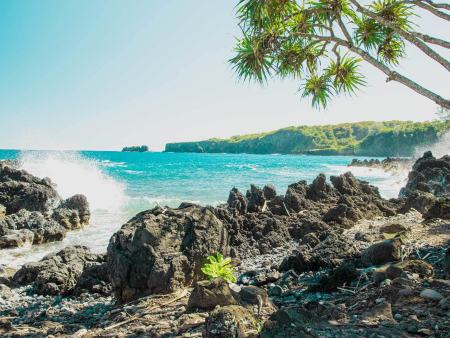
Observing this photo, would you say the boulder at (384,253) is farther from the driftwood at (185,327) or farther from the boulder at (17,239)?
the boulder at (17,239)

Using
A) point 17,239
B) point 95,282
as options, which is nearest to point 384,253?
point 95,282

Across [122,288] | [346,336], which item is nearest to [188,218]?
[122,288]

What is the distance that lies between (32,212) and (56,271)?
4.51 meters

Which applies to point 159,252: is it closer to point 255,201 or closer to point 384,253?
point 384,253

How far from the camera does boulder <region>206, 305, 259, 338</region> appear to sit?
1788 mm

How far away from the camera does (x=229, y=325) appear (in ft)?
5.93

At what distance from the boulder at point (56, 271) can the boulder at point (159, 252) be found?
1.30 m

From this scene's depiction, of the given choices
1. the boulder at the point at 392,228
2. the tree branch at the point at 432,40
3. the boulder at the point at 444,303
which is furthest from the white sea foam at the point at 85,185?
the boulder at the point at 444,303

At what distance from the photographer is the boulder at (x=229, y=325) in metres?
1.79

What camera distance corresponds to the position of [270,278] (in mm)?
3469

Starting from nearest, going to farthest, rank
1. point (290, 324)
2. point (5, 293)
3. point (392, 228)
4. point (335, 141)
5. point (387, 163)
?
point (290, 324) → point (5, 293) → point (392, 228) → point (387, 163) → point (335, 141)

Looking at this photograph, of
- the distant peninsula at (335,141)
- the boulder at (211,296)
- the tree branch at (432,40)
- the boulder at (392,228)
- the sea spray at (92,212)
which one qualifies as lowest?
the sea spray at (92,212)

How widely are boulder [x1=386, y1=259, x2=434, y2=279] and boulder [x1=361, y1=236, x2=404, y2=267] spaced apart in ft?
2.09

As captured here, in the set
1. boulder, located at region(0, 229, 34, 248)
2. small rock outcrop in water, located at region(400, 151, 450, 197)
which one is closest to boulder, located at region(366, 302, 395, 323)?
boulder, located at region(0, 229, 34, 248)
